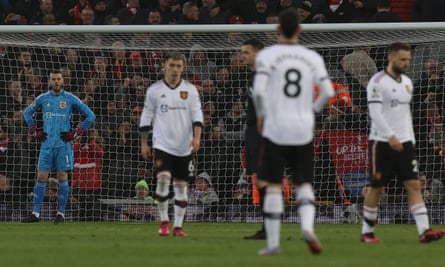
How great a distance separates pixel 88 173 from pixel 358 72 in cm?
490

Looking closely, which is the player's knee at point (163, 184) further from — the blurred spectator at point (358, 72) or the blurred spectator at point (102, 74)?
the blurred spectator at point (102, 74)

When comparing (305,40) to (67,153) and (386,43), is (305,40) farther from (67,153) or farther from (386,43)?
(67,153)

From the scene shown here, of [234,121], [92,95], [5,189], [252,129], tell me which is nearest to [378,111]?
[252,129]

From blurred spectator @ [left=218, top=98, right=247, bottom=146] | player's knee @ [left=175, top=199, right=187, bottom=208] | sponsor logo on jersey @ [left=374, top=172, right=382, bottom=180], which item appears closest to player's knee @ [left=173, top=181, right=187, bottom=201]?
player's knee @ [left=175, top=199, right=187, bottom=208]

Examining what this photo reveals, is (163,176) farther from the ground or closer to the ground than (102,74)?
closer to the ground

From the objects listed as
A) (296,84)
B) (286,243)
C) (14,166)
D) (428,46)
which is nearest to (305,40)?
(428,46)

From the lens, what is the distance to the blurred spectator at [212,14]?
20.8 metres

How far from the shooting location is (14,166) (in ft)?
63.1

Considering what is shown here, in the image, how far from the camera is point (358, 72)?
59.8 ft

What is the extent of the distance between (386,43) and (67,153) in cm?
544

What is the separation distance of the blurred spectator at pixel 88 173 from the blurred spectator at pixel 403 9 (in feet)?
22.5

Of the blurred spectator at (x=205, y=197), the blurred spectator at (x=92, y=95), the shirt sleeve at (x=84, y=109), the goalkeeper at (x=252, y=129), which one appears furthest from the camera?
the blurred spectator at (x=92, y=95)

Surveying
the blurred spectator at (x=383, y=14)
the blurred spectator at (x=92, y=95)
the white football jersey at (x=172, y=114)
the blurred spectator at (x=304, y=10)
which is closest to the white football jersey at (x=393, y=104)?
the white football jersey at (x=172, y=114)

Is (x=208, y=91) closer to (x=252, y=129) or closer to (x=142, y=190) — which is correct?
(x=142, y=190)
